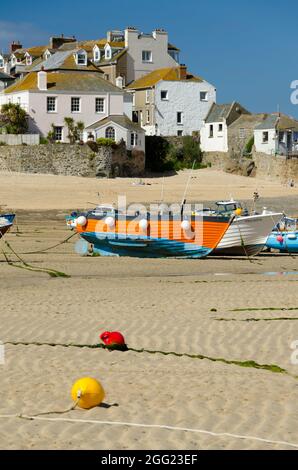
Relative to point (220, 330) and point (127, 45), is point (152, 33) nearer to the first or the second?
point (127, 45)

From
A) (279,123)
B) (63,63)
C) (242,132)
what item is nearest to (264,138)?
(279,123)

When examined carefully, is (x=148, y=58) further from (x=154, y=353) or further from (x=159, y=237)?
(x=154, y=353)

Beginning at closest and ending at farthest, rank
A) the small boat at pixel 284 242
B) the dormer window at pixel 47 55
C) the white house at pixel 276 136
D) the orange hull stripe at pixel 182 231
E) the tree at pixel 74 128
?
the orange hull stripe at pixel 182 231
the small boat at pixel 284 242
the tree at pixel 74 128
the white house at pixel 276 136
the dormer window at pixel 47 55

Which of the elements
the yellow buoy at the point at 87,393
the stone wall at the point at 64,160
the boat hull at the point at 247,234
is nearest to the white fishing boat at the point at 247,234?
the boat hull at the point at 247,234

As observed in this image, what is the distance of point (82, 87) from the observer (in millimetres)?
61594

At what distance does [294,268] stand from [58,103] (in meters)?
37.4

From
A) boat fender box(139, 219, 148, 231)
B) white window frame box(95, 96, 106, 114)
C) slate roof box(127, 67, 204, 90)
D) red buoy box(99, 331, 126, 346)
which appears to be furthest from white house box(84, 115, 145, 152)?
red buoy box(99, 331, 126, 346)

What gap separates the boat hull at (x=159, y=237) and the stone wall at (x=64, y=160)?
91.7 ft

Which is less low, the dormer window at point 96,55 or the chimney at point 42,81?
the dormer window at point 96,55

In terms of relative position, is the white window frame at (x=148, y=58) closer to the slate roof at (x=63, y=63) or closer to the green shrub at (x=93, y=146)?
the slate roof at (x=63, y=63)

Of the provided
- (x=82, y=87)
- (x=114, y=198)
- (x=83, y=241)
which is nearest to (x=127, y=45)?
(x=82, y=87)

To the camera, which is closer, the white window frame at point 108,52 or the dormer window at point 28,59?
the white window frame at point 108,52

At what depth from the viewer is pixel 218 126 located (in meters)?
67.0

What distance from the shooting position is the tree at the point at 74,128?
60.4 metres
